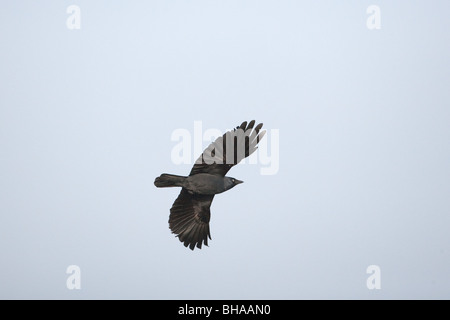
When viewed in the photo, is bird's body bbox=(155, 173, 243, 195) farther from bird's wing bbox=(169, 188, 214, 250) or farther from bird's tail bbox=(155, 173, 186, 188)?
bird's wing bbox=(169, 188, 214, 250)

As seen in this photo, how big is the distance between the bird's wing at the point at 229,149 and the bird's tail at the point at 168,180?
15.3 inches

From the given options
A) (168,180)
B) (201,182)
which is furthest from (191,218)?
(168,180)

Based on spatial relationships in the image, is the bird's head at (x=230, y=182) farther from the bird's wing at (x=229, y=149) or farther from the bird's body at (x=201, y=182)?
the bird's wing at (x=229, y=149)

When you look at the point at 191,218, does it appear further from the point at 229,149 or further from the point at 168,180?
the point at 229,149

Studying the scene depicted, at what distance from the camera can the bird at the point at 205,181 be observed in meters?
18.9

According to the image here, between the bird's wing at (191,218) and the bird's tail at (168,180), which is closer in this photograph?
the bird's tail at (168,180)

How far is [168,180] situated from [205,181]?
3.30 feet

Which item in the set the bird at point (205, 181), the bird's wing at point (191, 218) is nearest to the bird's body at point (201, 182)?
the bird at point (205, 181)

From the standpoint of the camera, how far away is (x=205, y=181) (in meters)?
19.6

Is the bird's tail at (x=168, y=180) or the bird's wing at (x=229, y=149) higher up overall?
the bird's wing at (x=229, y=149)

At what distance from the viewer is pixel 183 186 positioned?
19531 millimetres

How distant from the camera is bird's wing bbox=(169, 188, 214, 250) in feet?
67.7
